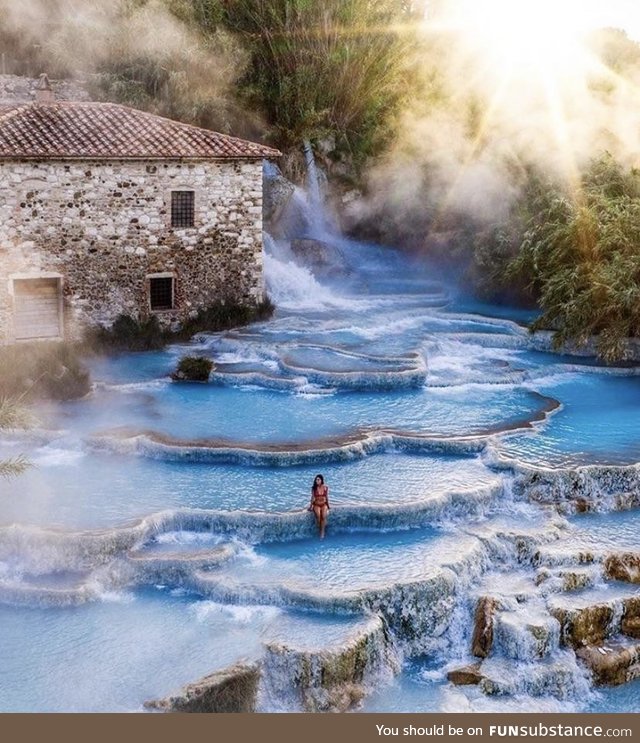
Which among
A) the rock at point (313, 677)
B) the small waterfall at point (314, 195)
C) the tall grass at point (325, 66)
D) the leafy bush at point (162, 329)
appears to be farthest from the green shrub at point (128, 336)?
the rock at point (313, 677)

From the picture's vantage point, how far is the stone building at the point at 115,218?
22875mm

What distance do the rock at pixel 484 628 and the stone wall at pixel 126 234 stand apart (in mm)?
13608

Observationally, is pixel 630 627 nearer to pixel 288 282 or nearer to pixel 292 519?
Result: pixel 292 519

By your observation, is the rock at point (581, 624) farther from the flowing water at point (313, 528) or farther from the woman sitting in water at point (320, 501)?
the woman sitting in water at point (320, 501)

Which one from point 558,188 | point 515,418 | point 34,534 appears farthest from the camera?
point 558,188

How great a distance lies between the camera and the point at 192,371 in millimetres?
21453

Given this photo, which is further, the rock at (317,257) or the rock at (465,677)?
the rock at (317,257)

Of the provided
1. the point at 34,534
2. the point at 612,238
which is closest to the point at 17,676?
the point at 34,534

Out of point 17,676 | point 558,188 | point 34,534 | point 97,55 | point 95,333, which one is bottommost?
point 17,676

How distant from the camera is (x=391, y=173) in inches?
1385

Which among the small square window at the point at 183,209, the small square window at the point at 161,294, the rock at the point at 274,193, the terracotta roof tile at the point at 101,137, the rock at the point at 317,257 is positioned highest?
the terracotta roof tile at the point at 101,137

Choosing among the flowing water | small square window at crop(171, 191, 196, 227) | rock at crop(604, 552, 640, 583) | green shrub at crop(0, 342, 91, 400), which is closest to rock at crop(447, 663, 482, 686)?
the flowing water

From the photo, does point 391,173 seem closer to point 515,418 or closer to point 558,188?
point 558,188

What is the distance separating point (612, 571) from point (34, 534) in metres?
7.95
